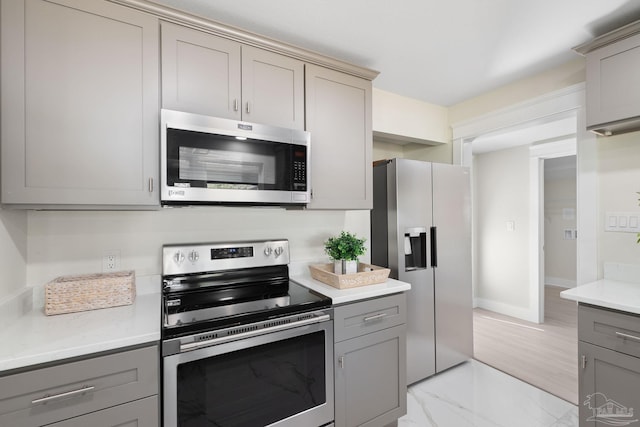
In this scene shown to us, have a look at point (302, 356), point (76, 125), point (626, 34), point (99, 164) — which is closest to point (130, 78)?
point (76, 125)

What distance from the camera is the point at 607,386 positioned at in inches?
61.5

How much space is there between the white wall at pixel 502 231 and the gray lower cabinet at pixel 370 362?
290 cm

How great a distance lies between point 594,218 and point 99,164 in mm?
3003

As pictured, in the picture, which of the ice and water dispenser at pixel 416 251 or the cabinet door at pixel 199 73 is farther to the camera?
the ice and water dispenser at pixel 416 251

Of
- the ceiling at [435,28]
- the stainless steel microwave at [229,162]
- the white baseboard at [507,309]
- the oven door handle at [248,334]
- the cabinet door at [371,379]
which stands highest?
the ceiling at [435,28]

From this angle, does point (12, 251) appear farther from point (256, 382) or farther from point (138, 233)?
point (256, 382)

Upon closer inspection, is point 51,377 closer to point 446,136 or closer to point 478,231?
point 446,136

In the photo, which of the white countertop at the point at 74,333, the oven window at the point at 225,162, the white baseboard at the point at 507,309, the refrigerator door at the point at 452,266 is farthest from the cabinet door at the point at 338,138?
the white baseboard at the point at 507,309

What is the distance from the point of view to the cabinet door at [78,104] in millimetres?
1246

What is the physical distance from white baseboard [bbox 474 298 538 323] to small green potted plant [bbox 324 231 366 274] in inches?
121

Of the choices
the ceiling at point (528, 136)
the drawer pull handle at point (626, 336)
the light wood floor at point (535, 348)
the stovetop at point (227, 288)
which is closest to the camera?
the stovetop at point (227, 288)

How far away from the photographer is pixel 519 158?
4012mm

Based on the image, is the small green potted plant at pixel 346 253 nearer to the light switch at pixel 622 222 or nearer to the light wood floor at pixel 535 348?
the light switch at pixel 622 222

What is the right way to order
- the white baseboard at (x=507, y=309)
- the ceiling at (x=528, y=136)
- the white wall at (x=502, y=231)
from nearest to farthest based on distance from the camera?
the ceiling at (x=528, y=136) → the white baseboard at (x=507, y=309) → the white wall at (x=502, y=231)
